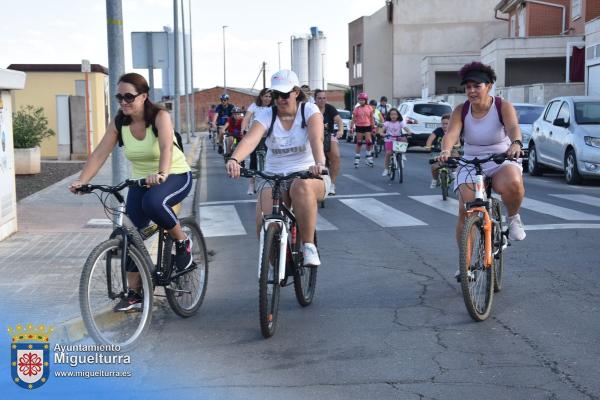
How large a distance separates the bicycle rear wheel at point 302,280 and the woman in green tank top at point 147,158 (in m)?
0.79

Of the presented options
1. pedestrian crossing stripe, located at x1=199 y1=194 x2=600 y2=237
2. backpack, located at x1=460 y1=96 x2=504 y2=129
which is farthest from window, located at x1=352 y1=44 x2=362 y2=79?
backpack, located at x1=460 y1=96 x2=504 y2=129

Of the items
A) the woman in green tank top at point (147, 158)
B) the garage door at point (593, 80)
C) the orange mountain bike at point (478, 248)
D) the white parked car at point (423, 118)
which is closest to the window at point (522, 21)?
the garage door at point (593, 80)

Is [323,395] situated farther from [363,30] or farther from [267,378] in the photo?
[363,30]

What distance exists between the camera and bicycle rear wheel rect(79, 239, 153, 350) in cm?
541

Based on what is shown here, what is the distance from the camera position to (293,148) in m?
6.64

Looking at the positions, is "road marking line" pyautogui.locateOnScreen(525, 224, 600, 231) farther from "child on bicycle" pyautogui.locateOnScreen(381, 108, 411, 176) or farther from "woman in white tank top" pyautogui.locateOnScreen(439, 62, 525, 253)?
"child on bicycle" pyautogui.locateOnScreen(381, 108, 411, 176)

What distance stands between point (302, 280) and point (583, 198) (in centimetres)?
889

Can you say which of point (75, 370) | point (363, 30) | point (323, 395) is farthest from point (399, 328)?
point (363, 30)

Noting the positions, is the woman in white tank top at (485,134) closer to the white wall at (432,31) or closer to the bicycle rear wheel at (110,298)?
the bicycle rear wheel at (110,298)

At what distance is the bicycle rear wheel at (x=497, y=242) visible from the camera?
702 centimetres

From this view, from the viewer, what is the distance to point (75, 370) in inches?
208

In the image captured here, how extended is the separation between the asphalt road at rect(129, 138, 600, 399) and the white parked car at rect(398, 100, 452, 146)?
1999 centimetres

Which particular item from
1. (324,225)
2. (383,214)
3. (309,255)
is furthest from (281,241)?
(383,214)

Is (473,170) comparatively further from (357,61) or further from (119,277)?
(357,61)
